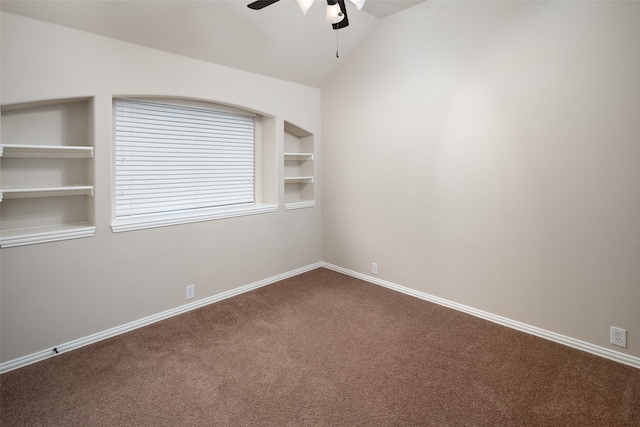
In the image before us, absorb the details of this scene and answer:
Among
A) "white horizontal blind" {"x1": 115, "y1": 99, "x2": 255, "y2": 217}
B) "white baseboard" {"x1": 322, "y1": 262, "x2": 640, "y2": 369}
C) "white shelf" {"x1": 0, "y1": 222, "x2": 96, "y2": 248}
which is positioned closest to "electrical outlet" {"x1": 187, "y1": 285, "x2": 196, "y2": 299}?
"white horizontal blind" {"x1": 115, "y1": 99, "x2": 255, "y2": 217}

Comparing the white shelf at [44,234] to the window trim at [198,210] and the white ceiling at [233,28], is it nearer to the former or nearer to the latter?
the window trim at [198,210]

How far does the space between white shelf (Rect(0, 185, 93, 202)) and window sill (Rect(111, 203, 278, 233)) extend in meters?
0.34

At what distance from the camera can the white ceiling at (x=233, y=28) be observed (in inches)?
93.9

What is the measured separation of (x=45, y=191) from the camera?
245 centimetres

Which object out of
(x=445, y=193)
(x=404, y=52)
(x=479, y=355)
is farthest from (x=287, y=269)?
(x=404, y=52)

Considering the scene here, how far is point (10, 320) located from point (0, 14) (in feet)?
6.55

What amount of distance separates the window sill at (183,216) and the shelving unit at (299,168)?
1.92ft

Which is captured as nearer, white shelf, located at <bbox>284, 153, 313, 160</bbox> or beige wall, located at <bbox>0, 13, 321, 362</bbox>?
beige wall, located at <bbox>0, 13, 321, 362</bbox>

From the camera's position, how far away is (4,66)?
218 cm

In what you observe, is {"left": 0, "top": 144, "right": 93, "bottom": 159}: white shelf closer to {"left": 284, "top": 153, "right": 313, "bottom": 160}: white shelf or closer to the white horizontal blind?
the white horizontal blind

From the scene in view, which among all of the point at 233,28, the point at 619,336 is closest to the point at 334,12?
the point at 233,28

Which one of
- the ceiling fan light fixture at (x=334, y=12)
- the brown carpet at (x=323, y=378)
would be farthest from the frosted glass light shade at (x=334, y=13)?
the brown carpet at (x=323, y=378)

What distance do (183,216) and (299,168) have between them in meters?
1.87

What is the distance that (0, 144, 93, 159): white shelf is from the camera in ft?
7.43
